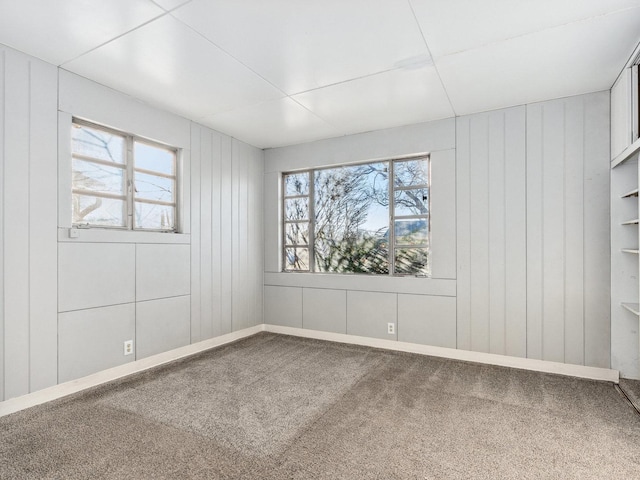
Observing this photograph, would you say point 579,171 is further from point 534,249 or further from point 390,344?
point 390,344

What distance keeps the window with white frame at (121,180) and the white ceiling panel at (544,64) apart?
3039 mm

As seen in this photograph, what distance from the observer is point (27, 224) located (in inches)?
106

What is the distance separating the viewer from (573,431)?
92.1 inches

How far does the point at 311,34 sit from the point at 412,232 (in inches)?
103

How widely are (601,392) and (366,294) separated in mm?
2437

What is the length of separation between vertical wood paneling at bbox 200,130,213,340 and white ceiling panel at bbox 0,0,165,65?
173 centimetres

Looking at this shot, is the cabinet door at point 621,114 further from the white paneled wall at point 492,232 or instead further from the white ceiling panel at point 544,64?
the white paneled wall at point 492,232

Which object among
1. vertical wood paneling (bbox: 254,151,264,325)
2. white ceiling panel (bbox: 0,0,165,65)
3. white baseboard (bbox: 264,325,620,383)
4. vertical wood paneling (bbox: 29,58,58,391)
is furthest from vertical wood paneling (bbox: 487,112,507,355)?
vertical wood paneling (bbox: 29,58,58,391)

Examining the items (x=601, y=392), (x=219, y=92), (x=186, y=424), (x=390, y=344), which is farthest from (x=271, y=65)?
(x=601, y=392)

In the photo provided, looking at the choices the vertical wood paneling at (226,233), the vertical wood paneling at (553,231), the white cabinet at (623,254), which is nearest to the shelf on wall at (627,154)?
the white cabinet at (623,254)

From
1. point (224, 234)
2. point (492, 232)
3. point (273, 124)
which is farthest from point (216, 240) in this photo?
point (492, 232)

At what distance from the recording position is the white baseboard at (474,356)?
327 centimetres

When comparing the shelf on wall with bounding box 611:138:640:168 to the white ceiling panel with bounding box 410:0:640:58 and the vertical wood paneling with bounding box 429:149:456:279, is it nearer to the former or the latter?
the white ceiling panel with bounding box 410:0:640:58

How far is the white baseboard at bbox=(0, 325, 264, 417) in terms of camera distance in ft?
8.55
